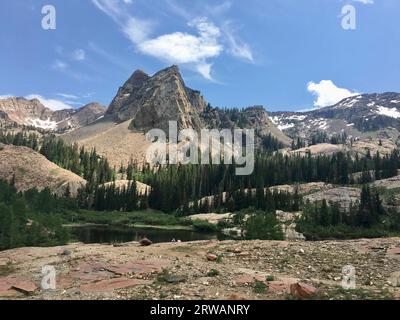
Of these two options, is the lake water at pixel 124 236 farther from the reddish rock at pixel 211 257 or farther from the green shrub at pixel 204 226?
the reddish rock at pixel 211 257

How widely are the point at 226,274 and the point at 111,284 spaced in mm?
6984

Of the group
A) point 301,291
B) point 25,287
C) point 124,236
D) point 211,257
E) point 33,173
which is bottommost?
point 124,236

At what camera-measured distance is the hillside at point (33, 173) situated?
16212cm

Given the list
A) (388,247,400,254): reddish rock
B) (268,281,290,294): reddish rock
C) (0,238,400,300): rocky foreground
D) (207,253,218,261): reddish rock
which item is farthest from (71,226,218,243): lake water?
(268,281,290,294): reddish rock

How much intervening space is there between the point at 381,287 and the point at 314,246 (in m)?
12.8

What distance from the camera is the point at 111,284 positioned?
23516 mm

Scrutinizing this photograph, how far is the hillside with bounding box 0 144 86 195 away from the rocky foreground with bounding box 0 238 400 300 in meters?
131

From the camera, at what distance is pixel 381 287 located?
23.9 metres

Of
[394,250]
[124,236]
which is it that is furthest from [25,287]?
[124,236]

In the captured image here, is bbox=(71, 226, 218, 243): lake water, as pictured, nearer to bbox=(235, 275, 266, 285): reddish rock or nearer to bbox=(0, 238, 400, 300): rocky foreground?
bbox=(0, 238, 400, 300): rocky foreground

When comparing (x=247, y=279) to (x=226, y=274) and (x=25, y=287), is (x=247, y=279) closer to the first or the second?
(x=226, y=274)


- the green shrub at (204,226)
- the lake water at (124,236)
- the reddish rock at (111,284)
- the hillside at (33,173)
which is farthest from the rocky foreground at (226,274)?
the hillside at (33,173)

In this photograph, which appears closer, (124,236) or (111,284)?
(111,284)
